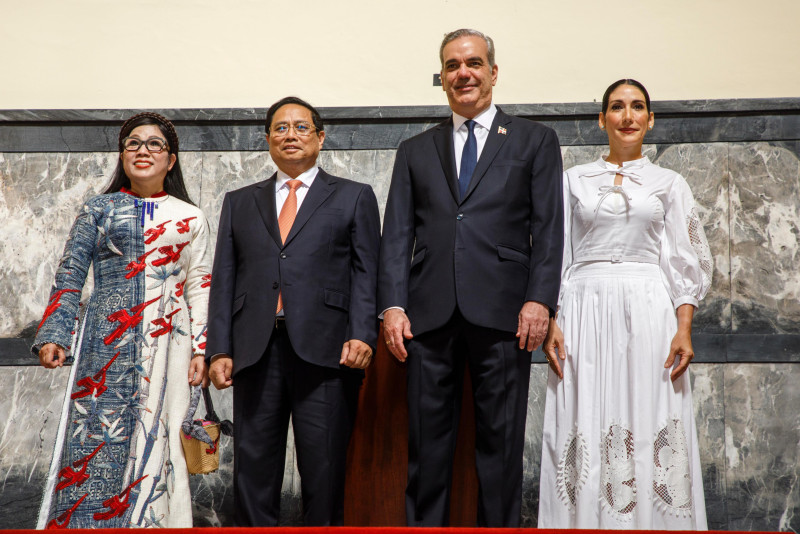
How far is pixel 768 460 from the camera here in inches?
141

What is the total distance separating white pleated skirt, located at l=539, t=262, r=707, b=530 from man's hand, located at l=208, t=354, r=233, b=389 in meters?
1.03

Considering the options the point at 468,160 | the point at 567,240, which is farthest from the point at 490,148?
the point at 567,240

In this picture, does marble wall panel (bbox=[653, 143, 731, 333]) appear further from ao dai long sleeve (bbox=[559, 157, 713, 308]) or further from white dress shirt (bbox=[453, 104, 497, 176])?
white dress shirt (bbox=[453, 104, 497, 176])

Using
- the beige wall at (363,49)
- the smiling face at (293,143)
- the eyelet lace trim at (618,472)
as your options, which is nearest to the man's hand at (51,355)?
the smiling face at (293,143)

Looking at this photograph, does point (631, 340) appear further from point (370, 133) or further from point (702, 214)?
point (370, 133)

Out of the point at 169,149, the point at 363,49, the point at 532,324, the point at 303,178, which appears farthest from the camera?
the point at 363,49

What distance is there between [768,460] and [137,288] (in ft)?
8.66

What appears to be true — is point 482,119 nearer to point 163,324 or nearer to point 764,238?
point 163,324

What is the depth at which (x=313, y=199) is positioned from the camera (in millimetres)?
2822

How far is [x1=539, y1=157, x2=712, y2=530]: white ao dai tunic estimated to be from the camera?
2.61 m

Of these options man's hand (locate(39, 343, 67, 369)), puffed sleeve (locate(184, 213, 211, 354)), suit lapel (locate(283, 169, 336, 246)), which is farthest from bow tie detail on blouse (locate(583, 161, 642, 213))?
man's hand (locate(39, 343, 67, 369))

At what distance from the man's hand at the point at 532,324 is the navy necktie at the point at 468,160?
42 cm

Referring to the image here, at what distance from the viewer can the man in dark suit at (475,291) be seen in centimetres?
249

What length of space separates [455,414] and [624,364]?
0.58 metres
